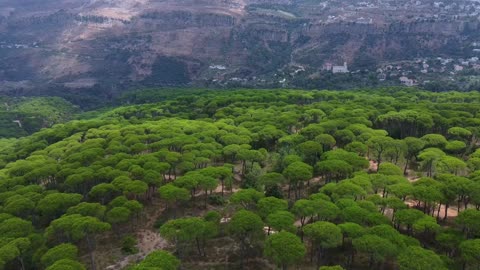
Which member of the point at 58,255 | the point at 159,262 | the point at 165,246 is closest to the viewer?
the point at 159,262

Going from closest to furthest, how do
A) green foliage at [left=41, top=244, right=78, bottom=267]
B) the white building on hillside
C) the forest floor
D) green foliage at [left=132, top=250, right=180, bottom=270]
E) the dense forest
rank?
green foliage at [left=132, top=250, right=180, bottom=270] < green foliage at [left=41, top=244, right=78, bottom=267] < the dense forest < the forest floor < the white building on hillside

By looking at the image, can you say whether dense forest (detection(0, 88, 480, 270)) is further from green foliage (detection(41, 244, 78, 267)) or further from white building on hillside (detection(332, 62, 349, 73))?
white building on hillside (detection(332, 62, 349, 73))

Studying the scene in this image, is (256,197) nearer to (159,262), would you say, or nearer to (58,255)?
(159,262)

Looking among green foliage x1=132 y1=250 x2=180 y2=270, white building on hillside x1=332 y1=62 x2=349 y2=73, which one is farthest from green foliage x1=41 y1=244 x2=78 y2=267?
white building on hillside x1=332 y1=62 x2=349 y2=73

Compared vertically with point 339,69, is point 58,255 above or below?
below

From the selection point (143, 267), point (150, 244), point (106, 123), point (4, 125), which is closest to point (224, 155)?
point (150, 244)

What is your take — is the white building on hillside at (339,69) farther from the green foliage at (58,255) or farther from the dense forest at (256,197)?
the green foliage at (58,255)

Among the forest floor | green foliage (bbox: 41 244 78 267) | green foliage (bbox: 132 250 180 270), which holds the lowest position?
the forest floor

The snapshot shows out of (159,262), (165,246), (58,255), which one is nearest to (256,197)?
(165,246)

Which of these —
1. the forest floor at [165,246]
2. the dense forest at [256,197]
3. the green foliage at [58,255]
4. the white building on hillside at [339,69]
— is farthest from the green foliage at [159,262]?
the white building on hillside at [339,69]
